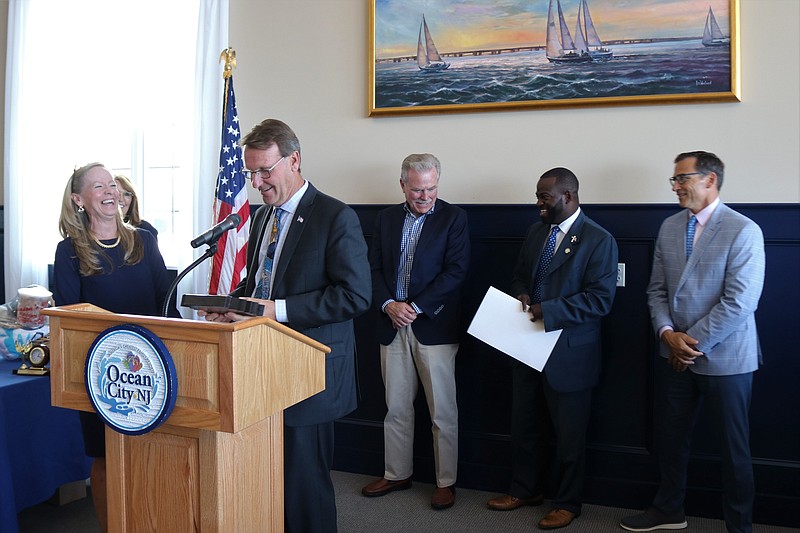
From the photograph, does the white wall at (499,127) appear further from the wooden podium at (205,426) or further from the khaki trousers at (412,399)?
the wooden podium at (205,426)

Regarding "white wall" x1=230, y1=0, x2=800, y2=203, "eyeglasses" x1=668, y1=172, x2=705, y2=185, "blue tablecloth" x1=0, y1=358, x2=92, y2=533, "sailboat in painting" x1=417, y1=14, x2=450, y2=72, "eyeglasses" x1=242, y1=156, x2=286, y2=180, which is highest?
"sailboat in painting" x1=417, y1=14, x2=450, y2=72

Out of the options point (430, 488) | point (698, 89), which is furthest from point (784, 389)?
point (430, 488)

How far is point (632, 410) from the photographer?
3.72m

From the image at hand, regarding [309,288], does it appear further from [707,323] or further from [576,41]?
[576,41]

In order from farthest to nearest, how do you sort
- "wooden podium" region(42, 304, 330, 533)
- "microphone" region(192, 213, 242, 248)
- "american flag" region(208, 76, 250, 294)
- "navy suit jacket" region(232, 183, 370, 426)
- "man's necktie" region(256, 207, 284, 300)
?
"american flag" region(208, 76, 250, 294) → "man's necktie" region(256, 207, 284, 300) → "navy suit jacket" region(232, 183, 370, 426) → "microphone" region(192, 213, 242, 248) → "wooden podium" region(42, 304, 330, 533)

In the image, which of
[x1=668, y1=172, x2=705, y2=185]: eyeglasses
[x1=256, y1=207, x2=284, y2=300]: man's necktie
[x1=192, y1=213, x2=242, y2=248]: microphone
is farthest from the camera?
[x1=668, y1=172, x2=705, y2=185]: eyeglasses

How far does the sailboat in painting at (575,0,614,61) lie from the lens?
12.1 ft

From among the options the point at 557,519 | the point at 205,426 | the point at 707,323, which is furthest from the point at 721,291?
the point at 205,426

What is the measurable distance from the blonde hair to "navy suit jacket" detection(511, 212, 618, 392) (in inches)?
71.0

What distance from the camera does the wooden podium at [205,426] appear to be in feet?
5.73

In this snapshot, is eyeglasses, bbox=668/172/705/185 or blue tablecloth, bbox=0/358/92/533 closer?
blue tablecloth, bbox=0/358/92/533

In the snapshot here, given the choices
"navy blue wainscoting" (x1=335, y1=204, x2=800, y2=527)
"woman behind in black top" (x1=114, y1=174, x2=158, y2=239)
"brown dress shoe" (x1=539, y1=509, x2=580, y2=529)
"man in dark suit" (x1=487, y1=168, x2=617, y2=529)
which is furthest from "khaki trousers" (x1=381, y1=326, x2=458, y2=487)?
"woman behind in black top" (x1=114, y1=174, x2=158, y2=239)

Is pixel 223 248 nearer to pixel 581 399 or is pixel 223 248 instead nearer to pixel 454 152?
pixel 454 152

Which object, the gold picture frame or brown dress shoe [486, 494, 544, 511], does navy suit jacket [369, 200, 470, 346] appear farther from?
brown dress shoe [486, 494, 544, 511]
